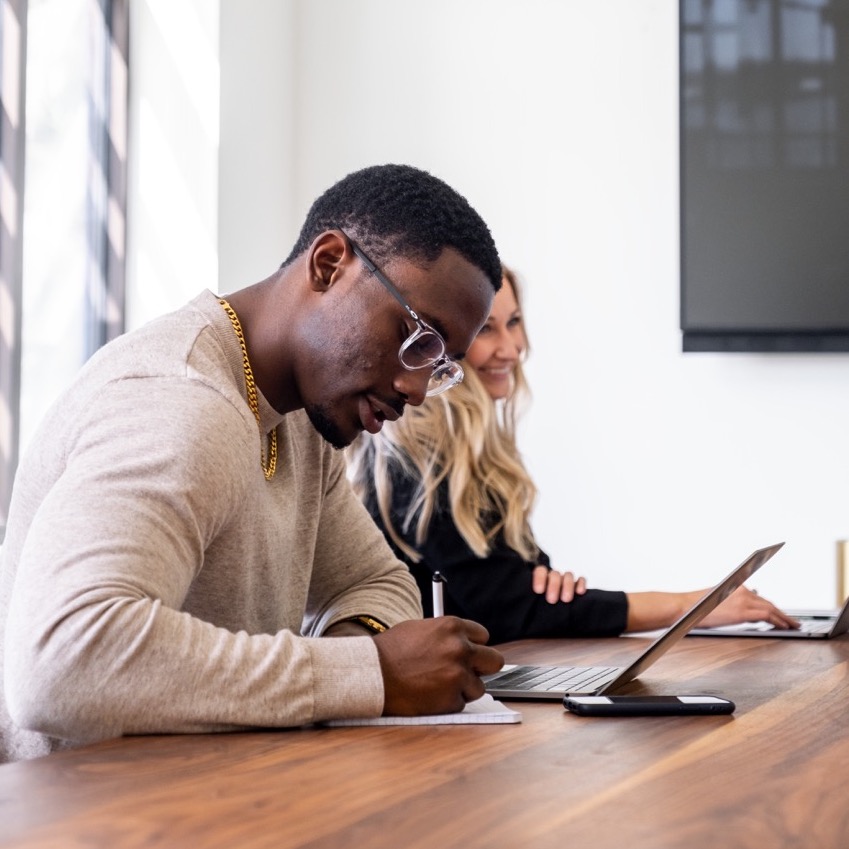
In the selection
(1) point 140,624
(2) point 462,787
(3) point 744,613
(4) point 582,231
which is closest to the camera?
(2) point 462,787

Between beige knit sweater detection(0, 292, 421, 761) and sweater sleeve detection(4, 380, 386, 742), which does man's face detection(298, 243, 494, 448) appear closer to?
beige knit sweater detection(0, 292, 421, 761)

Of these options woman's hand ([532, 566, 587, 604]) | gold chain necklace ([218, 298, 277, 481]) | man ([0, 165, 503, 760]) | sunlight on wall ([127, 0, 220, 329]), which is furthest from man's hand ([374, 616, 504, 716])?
sunlight on wall ([127, 0, 220, 329])

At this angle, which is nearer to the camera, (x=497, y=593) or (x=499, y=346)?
(x=497, y=593)

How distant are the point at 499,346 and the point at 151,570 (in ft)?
4.97

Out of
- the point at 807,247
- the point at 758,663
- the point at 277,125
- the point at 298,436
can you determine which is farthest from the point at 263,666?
the point at 277,125

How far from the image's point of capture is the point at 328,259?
129 cm

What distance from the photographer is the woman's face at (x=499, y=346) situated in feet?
8.00

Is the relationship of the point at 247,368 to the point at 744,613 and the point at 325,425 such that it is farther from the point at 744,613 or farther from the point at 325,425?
the point at 744,613

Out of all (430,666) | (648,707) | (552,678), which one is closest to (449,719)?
(430,666)

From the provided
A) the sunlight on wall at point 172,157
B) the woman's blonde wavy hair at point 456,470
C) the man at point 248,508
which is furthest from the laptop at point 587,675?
the sunlight on wall at point 172,157

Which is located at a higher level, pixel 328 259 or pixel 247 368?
pixel 328 259

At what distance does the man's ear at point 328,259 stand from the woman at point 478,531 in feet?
2.59

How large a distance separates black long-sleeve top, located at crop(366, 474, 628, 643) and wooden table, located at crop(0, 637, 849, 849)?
785mm

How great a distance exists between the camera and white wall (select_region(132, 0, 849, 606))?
3.21 m
